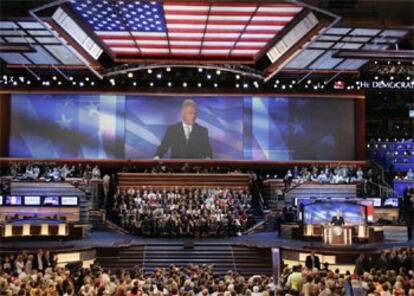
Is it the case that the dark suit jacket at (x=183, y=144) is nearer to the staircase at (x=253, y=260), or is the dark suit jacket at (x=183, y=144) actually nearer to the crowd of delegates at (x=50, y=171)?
the crowd of delegates at (x=50, y=171)

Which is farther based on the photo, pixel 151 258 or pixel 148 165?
pixel 148 165

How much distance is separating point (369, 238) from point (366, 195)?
5888mm

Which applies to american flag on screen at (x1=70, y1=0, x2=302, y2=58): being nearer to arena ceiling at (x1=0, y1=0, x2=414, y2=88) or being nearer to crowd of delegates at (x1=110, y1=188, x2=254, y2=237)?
arena ceiling at (x1=0, y1=0, x2=414, y2=88)

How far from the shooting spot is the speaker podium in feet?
69.6

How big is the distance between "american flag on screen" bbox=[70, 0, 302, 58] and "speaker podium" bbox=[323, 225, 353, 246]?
286 inches

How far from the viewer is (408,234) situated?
79.4 ft

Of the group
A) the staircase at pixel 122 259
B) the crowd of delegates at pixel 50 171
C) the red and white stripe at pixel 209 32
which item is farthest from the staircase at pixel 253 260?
the crowd of delegates at pixel 50 171

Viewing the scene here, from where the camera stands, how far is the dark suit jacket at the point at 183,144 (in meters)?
32.2

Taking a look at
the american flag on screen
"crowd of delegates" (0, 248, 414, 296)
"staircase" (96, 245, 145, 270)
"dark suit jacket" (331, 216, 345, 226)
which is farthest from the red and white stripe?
"crowd of delegates" (0, 248, 414, 296)

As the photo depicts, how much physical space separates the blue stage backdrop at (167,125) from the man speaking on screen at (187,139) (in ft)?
0.84

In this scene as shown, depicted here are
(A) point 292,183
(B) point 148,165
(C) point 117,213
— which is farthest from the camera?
(B) point 148,165

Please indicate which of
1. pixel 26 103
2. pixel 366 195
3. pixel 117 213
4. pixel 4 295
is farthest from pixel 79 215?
pixel 4 295

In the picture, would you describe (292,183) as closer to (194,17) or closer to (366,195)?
(366,195)

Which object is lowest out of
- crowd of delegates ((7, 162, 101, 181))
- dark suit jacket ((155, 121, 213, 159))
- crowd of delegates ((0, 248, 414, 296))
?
crowd of delegates ((0, 248, 414, 296))
